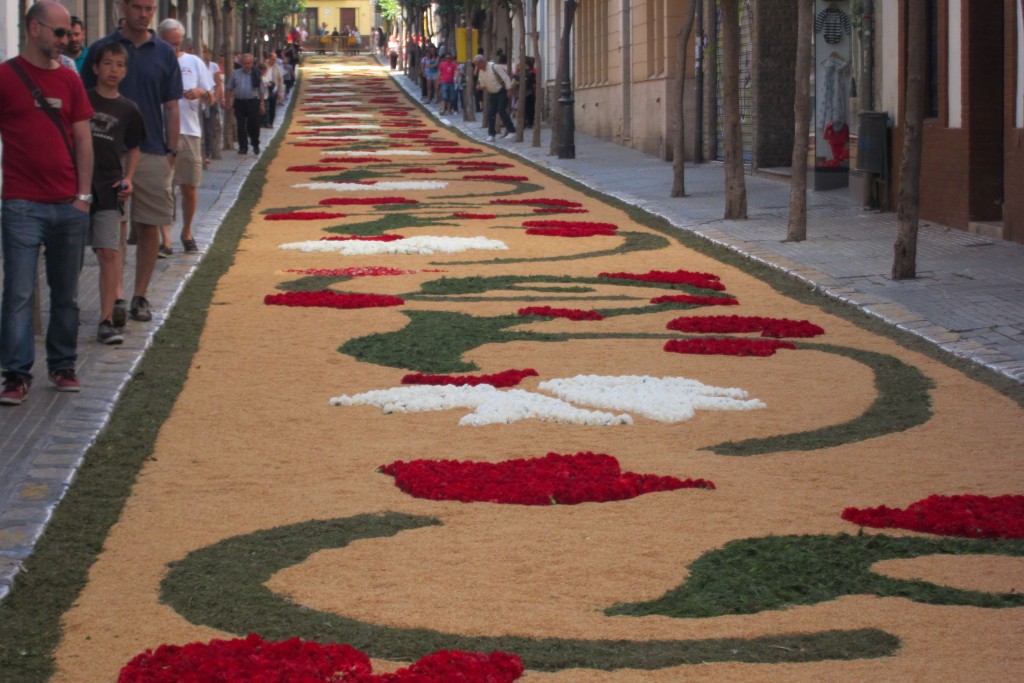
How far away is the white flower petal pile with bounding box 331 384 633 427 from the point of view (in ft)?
23.3


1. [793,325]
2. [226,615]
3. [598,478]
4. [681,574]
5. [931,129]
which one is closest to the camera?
[226,615]

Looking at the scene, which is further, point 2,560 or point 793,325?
point 793,325

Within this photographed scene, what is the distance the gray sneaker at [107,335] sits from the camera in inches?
360

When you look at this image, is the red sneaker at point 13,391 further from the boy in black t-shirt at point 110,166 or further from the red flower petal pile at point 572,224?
the red flower petal pile at point 572,224

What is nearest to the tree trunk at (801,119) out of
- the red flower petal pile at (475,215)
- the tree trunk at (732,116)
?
the tree trunk at (732,116)

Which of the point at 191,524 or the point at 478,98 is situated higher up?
the point at 478,98

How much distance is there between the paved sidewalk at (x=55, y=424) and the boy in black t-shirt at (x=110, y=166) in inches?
11.7

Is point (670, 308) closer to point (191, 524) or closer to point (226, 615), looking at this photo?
point (191, 524)

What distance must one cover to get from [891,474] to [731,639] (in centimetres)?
199

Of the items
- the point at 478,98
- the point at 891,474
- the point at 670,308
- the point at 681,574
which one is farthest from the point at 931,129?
the point at 478,98

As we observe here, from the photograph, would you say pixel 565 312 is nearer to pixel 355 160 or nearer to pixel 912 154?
pixel 912 154

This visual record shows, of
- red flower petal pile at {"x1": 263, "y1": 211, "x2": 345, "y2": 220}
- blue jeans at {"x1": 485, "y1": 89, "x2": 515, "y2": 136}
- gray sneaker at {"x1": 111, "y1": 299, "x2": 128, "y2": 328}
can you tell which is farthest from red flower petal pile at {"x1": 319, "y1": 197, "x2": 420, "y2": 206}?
blue jeans at {"x1": 485, "y1": 89, "x2": 515, "y2": 136}

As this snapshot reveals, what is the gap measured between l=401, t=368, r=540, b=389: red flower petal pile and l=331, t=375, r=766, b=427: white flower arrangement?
0.12 m

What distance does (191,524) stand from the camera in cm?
550
